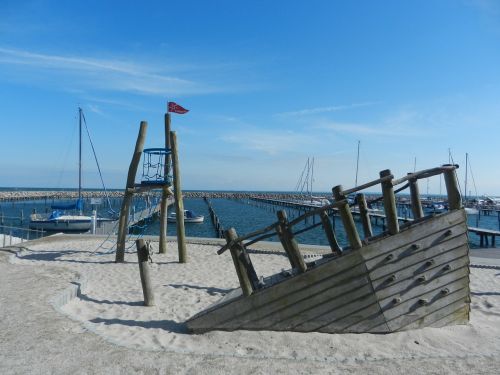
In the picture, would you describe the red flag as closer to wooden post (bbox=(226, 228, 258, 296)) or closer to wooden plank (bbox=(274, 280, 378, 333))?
wooden post (bbox=(226, 228, 258, 296))

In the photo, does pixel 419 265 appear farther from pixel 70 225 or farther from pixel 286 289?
pixel 70 225

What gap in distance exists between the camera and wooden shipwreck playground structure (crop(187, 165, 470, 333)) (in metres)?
5.60

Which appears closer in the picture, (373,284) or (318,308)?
(373,284)

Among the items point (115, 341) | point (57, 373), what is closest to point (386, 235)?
point (115, 341)

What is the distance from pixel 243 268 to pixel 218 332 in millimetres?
945

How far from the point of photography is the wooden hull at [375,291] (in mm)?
5602

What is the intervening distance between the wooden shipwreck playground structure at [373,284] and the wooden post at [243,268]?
0.05 feet

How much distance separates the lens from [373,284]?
5.59 metres

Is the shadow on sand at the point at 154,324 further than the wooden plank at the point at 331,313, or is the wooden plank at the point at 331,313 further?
the shadow on sand at the point at 154,324

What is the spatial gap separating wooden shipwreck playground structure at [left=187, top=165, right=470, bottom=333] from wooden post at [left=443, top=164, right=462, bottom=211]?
0.04 feet

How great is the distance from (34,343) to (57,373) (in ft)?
3.30

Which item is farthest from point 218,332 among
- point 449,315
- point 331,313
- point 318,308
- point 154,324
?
point 449,315

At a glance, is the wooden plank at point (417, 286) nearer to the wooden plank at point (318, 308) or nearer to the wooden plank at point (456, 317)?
the wooden plank at point (318, 308)

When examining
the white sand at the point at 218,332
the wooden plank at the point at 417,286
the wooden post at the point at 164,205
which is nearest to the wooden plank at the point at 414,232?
the wooden plank at the point at 417,286
